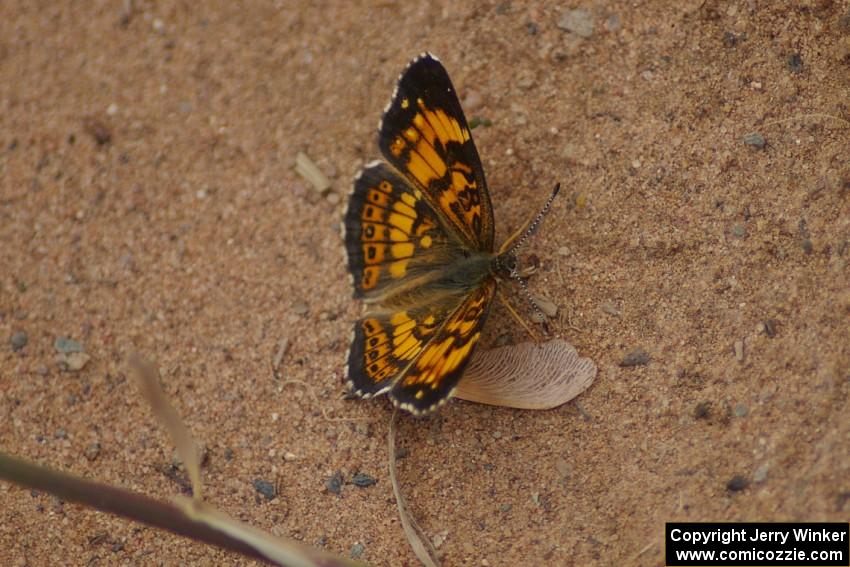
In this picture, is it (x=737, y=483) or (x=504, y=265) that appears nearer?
(x=737, y=483)

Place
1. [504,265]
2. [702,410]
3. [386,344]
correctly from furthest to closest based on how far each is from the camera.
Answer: [504,265], [386,344], [702,410]

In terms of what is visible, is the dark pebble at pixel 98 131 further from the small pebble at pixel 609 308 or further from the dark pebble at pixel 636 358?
the dark pebble at pixel 636 358

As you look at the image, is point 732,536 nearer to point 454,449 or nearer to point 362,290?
point 454,449

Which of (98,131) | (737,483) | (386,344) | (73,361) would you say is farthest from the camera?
(98,131)

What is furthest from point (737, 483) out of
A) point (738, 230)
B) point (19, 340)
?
point (19, 340)

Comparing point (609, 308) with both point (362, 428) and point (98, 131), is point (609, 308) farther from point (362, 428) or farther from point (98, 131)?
point (98, 131)

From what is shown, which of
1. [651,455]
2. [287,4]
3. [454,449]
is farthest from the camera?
[287,4]

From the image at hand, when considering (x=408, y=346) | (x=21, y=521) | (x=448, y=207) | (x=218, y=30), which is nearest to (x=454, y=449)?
(x=408, y=346)
